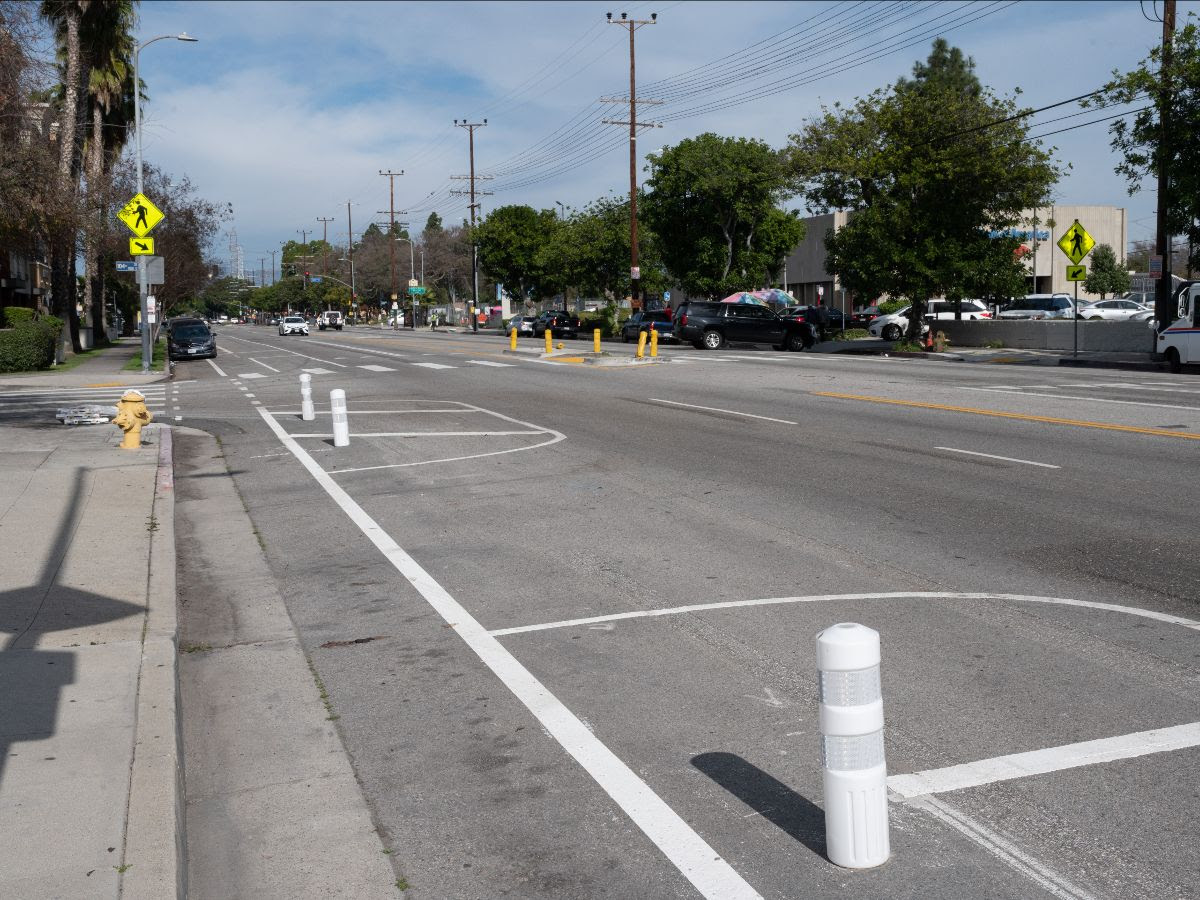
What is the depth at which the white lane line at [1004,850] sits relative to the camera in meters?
3.68

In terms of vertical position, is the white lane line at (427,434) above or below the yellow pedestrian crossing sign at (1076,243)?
below

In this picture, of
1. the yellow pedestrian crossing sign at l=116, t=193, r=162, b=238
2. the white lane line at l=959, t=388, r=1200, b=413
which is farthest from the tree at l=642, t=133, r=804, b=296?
the white lane line at l=959, t=388, r=1200, b=413

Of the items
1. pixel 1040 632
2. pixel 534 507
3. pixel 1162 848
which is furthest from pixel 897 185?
pixel 1162 848

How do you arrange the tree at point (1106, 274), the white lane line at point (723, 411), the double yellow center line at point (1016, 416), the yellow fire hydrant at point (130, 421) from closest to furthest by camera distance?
1. the yellow fire hydrant at point (130, 421)
2. the double yellow center line at point (1016, 416)
3. the white lane line at point (723, 411)
4. the tree at point (1106, 274)

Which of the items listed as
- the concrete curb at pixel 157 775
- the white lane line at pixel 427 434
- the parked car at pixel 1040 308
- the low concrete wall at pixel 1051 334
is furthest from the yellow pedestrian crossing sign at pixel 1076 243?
the concrete curb at pixel 157 775

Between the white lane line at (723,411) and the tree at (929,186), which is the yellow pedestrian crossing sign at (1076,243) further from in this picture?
the white lane line at (723,411)

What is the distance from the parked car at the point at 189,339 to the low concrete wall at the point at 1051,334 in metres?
27.0

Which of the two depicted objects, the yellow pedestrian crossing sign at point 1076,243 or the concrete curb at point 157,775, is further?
the yellow pedestrian crossing sign at point 1076,243

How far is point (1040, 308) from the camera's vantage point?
54812 millimetres

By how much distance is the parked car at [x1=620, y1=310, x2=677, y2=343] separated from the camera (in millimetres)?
52125

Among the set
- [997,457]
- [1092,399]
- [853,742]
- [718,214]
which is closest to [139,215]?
[1092,399]

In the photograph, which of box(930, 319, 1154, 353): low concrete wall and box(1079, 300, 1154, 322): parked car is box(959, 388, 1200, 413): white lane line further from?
box(1079, 300, 1154, 322): parked car

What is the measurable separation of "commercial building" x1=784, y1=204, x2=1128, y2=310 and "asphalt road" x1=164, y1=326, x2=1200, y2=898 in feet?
195

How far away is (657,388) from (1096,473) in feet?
42.6
